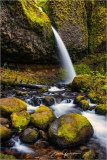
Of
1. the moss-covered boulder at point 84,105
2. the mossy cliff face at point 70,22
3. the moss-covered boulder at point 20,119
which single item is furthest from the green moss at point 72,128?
the mossy cliff face at point 70,22

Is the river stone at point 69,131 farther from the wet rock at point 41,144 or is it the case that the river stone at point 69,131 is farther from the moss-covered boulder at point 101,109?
the moss-covered boulder at point 101,109

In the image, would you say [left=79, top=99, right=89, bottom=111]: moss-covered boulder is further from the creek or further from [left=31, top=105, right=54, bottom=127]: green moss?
[left=31, top=105, right=54, bottom=127]: green moss

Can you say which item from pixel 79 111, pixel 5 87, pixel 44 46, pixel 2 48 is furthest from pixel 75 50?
pixel 79 111

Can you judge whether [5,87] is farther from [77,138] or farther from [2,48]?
[77,138]

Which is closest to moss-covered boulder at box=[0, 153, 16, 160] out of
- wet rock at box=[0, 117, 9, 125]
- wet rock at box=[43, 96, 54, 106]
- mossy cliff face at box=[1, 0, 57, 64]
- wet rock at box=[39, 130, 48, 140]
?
wet rock at box=[39, 130, 48, 140]

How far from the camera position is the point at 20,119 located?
17.7ft

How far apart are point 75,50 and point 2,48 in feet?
14.0

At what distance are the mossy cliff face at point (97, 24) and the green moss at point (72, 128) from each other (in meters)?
9.16

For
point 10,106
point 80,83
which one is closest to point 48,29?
point 80,83

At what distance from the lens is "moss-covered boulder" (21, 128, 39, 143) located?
4.95 meters

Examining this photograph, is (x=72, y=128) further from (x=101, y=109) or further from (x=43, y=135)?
A: (x=101, y=109)

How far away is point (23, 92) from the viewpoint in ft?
25.3

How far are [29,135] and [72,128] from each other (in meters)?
0.98

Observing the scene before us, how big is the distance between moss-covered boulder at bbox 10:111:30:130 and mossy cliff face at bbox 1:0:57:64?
514cm
